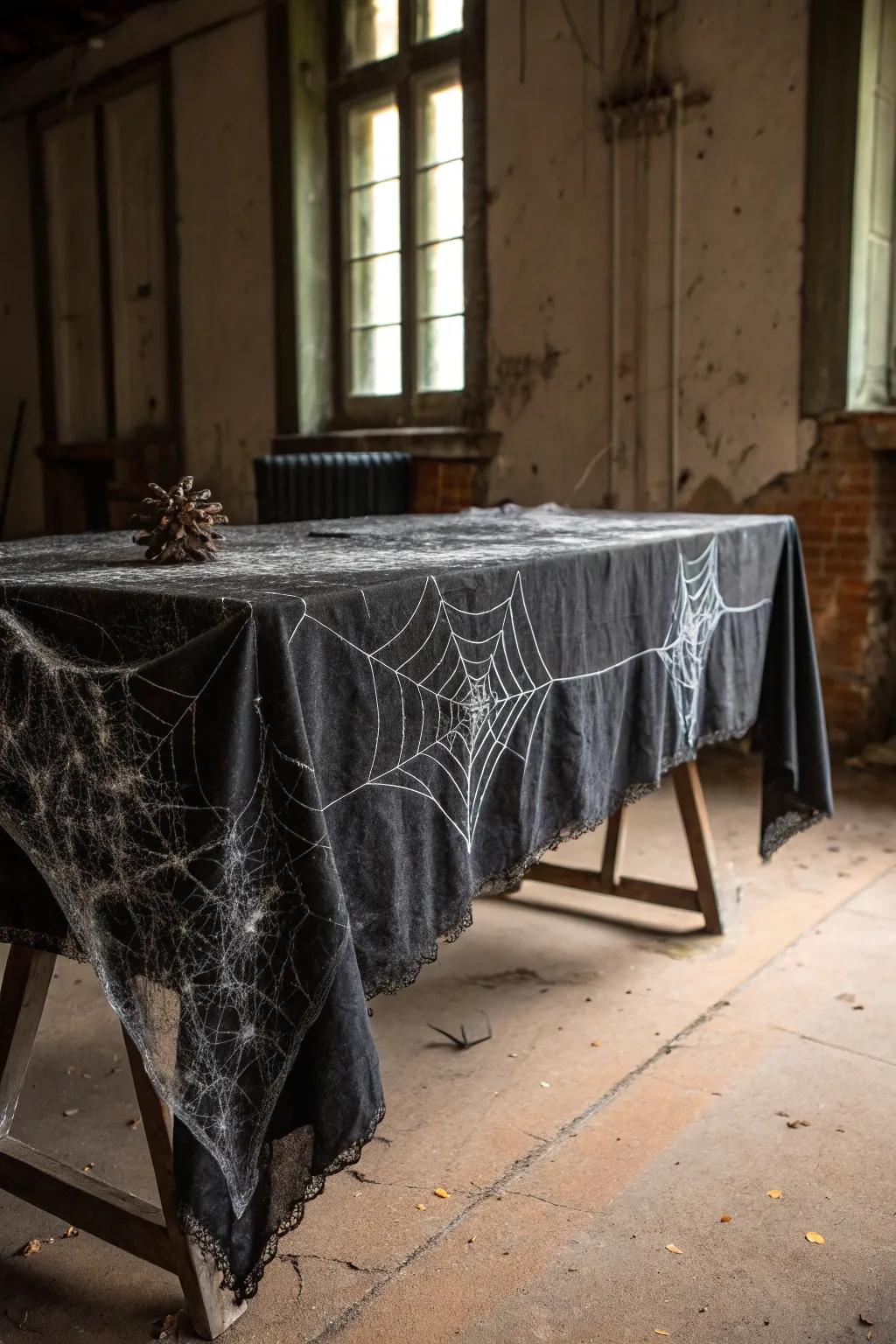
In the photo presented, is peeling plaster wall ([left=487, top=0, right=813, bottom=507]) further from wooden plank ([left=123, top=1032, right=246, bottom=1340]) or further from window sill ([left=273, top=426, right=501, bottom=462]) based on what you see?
wooden plank ([left=123, top=1032, right=246, bottom=1340])

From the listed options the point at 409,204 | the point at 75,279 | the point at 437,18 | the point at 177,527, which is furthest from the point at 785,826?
the point at 75,279

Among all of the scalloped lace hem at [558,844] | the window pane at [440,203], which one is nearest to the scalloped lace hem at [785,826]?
the scalloped lace hem at [558,844]

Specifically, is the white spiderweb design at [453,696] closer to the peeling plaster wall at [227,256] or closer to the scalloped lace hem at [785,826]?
the scalloped lace hem at [785,826]

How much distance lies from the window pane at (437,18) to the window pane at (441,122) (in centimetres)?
22

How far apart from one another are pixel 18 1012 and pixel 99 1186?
30 centimetres

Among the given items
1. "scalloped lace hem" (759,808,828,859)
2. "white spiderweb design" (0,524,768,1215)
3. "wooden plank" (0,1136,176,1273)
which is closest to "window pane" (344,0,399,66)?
"scalloped lace hem" (759,808,828,859)

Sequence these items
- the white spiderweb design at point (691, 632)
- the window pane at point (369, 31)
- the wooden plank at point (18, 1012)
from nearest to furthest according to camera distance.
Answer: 1. the wooden plank at point (18, 1012)
2. the white spiderweb design at point (691, 632)
3. the window pane at point (369, 31)

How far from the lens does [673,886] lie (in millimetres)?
2863

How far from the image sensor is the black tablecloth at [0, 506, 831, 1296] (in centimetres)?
137

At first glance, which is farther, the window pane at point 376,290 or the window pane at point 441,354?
the window pane at point 376,290

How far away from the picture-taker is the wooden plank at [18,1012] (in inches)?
69.8

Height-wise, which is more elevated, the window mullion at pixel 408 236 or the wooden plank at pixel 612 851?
the window mullion at pixel 408 236

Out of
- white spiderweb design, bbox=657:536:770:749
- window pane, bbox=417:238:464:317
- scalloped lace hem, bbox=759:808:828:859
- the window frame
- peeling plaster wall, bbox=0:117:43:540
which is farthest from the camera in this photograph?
peeling plaster wall, bbox=0:117:43:540

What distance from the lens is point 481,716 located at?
178cm
